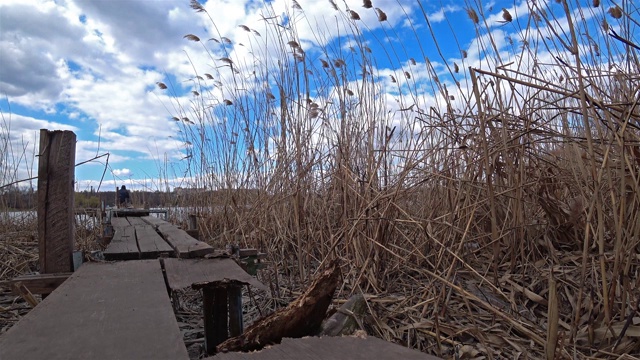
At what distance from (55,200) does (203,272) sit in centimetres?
91

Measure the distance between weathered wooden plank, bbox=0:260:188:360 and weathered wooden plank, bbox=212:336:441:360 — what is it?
149mm

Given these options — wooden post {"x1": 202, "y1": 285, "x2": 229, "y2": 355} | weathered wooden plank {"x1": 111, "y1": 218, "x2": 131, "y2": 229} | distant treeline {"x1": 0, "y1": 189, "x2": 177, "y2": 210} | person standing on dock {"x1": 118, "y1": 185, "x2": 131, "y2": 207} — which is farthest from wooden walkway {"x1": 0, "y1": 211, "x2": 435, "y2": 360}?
person standing on dock {"x1": 118, "y1": 185, "x2": 131, "y2": 207}

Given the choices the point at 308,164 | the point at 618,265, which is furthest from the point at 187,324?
the point at 618,265

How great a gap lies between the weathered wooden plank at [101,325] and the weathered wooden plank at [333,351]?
0.15 m

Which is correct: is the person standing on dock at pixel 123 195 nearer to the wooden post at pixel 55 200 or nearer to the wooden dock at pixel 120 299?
the wooden dock at pixel 120 299

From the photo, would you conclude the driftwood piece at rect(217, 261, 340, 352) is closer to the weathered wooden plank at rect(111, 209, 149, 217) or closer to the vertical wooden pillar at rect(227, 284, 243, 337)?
the vertical wooden pillar at rect(227, 284, 243, 337)

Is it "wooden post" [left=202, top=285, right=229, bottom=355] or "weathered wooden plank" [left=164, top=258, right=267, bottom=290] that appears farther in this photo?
"wooden post" [left=202, top=285, right=229, bottom=355]

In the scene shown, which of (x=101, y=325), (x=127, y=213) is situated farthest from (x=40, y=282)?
(x=127, y=213)

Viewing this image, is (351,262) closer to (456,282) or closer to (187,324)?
(456,282)

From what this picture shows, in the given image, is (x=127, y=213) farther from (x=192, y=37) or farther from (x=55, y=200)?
(x=55, y=200)

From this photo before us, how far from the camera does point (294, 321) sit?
1.26 metres

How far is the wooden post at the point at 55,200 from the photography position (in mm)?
2061

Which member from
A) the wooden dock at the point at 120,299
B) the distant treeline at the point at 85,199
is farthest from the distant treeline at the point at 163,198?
the wooden dock at the point at 120,299

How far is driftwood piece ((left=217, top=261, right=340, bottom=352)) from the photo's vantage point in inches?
43.7
